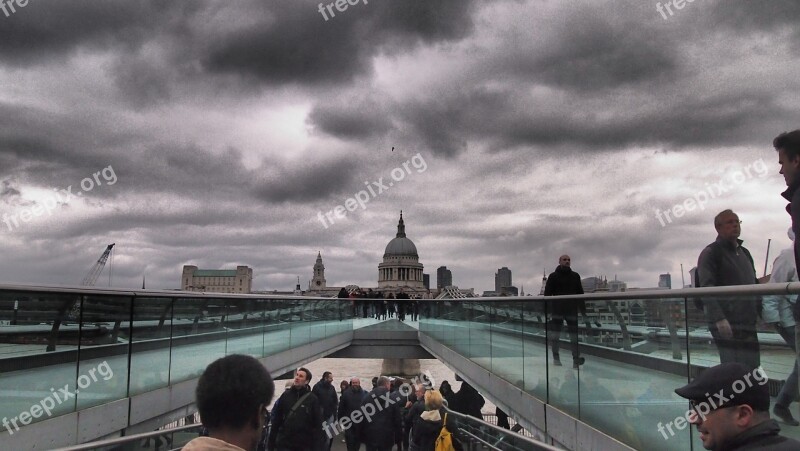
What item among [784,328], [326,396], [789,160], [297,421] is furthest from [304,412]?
[789,160]

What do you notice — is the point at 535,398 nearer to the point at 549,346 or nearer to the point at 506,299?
the point at 549,346

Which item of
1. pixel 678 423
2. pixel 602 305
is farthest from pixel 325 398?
pixel 678 423

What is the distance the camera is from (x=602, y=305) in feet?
20.1

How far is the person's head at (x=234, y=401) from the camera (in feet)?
7.67

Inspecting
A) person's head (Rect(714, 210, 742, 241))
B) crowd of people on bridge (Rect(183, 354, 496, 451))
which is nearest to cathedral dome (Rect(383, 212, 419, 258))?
crowd of people on bridge (Rect(183, 354, 496, 451))

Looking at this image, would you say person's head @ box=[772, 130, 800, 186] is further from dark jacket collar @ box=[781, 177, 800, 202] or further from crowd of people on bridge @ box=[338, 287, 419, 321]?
crowd of people on bridge @ box=[338, 287, 419, 321]

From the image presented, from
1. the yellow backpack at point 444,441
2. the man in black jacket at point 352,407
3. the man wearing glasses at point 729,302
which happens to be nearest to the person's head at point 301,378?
the yellow backpack at point 444,441

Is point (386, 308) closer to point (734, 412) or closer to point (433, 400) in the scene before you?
point (433, 400)

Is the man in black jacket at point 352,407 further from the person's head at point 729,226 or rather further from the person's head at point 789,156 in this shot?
the person's head at point 789,156

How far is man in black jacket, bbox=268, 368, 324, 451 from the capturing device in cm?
830

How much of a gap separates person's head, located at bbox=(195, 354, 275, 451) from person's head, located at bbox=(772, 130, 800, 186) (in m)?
3.49

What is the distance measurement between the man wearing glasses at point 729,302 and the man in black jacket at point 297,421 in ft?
16.9

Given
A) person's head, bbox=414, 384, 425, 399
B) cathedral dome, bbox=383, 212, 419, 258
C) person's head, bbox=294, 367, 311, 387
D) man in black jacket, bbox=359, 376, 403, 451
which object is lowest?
man in black jacket, bbox=359, 376, 403, 451

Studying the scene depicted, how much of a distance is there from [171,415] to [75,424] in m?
2.21
